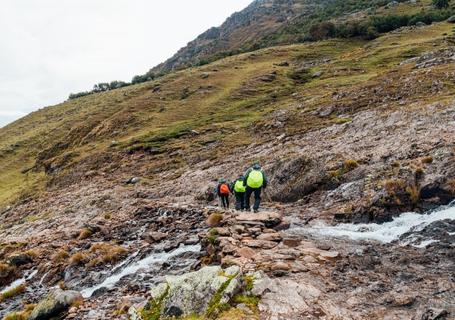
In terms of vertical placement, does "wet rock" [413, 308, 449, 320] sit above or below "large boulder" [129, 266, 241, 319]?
below

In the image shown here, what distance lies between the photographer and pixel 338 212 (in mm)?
21734

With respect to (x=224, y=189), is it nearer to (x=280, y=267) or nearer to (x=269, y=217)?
(x=269, y=217)

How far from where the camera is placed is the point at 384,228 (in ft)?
63.2

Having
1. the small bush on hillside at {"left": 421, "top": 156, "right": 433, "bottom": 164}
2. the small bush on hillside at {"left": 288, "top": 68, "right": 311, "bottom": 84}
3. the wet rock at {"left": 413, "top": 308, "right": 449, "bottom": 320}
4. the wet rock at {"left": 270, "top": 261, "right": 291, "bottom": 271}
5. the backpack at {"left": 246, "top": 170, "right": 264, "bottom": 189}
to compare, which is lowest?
the wet rock at {"left": 413, "top": 308, "right": 449, "bottom": 320}

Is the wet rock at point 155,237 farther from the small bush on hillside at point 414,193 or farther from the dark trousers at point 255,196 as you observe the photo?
the small bush on hillside at point 414,193

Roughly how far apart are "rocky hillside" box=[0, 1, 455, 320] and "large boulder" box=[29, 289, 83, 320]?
0.06 meters

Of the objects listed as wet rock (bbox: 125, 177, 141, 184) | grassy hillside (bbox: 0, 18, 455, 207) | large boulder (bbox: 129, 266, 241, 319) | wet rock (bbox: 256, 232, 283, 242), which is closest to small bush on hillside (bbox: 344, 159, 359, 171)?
wet rock (bbox: 256, 232, 283, 242)

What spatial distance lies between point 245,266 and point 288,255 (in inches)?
76.3

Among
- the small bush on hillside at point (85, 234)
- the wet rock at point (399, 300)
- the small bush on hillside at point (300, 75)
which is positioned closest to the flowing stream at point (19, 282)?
the small bush on hillside at point (85, 234)

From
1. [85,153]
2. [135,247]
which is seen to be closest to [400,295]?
[135,247]

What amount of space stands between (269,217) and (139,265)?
6.50m

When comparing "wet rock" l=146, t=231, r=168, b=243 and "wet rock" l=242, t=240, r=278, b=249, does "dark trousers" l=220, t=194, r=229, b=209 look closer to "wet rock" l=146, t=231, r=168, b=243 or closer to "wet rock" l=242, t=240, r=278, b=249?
"wet rock" l=146, t=231, r=168, b=243

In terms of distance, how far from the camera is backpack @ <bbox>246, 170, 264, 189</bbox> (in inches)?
952

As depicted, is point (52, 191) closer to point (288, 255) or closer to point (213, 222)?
point (213, 222)
